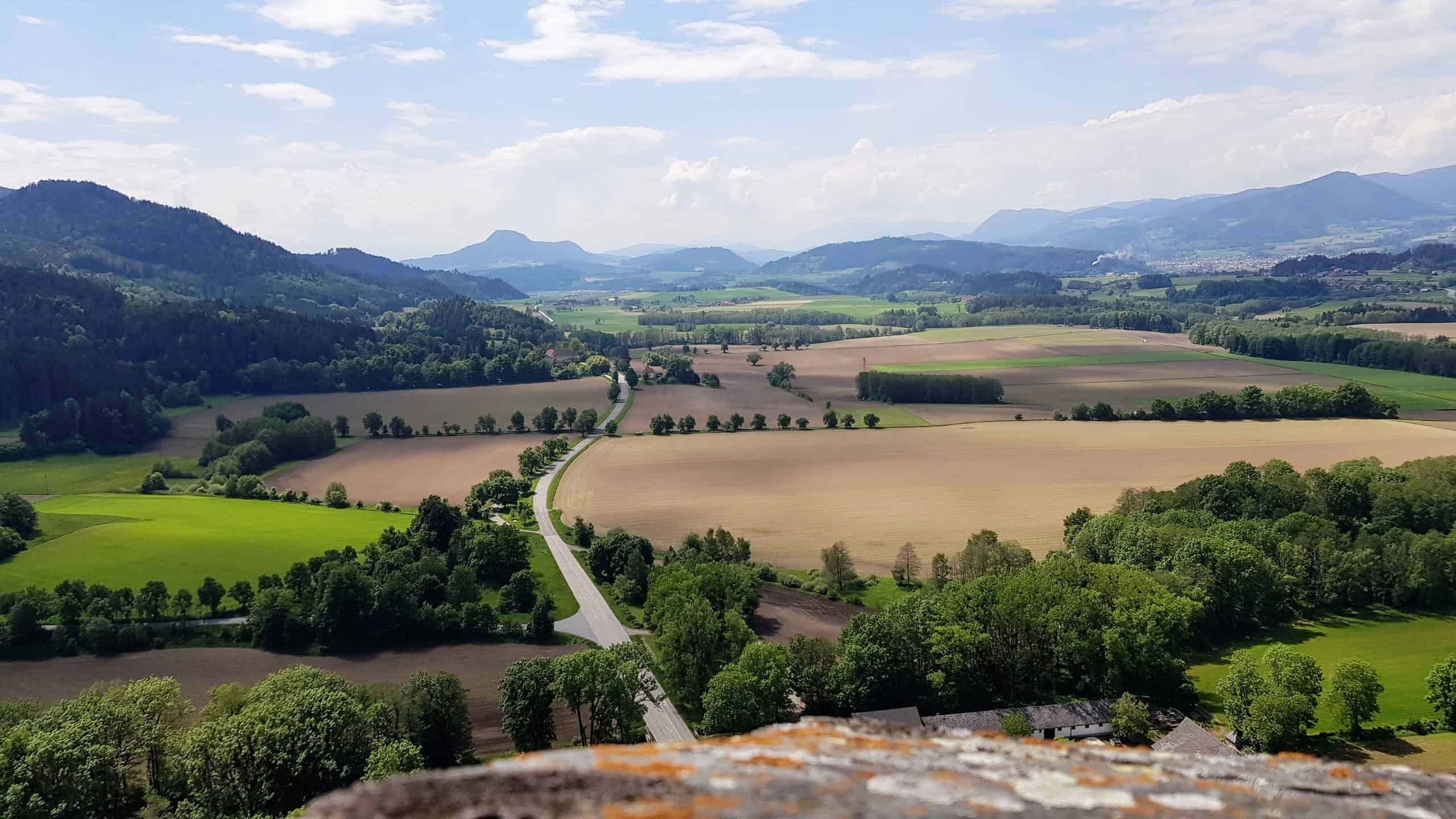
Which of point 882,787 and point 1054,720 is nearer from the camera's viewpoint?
point 882,787

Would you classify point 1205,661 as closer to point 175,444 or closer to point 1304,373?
point 1304,373

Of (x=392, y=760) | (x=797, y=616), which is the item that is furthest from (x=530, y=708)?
(x=797, y=616)

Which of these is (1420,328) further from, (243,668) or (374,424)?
(243,668)

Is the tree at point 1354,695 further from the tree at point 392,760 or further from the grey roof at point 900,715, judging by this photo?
the tree at point 392,760

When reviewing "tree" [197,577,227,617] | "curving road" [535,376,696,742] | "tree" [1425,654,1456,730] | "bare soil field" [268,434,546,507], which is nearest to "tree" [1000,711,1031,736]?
"curving road" [535,376,696,742]

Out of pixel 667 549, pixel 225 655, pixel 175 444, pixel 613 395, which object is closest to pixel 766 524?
pixel 667 549
